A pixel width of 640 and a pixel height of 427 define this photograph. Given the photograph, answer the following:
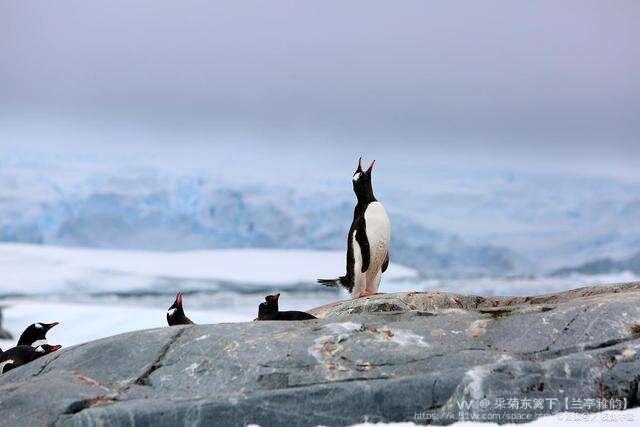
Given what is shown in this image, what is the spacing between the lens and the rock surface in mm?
3574

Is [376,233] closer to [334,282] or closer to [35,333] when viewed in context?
[334,282]

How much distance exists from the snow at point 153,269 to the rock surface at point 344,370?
13297 millimetres

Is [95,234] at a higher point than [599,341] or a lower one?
higher

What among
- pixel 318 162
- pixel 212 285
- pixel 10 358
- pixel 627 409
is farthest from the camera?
pixel 318 162

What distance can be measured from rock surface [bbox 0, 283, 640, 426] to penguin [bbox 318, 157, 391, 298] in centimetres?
178

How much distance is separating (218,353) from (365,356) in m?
0.59

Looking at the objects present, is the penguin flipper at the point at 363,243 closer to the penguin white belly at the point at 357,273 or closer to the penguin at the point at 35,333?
the penguin white belly at the point at 357,273

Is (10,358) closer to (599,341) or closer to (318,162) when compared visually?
(599,341)

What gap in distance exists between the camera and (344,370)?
12.3 ft

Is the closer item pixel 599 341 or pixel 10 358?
pixel 599 341

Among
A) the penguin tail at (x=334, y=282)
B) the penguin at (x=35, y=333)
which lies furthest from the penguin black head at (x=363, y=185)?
the penguin at (x=35, y=333)

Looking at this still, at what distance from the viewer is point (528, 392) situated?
3566 millimetres

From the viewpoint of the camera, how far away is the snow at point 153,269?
17344 millimetres

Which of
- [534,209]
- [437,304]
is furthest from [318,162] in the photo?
[437,304]
